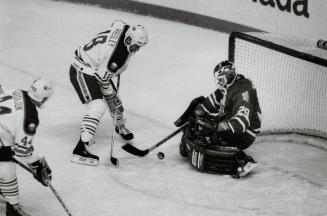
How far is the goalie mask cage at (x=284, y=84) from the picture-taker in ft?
17.5

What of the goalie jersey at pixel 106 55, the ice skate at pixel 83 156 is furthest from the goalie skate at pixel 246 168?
the goalie jersey at pixel 106 55

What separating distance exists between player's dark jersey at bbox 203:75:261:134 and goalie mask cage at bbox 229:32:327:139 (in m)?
0.53

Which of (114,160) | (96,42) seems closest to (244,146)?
(114,160)

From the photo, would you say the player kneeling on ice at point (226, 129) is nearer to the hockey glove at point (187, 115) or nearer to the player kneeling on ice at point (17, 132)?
the hockey glove at point (187, 115)

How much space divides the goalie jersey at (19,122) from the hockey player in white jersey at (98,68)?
0.99 m

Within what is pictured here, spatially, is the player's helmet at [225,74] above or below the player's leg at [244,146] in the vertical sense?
above

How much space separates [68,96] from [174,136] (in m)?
1.14

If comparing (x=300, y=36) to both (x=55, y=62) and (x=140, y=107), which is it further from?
(x=55, y=62)

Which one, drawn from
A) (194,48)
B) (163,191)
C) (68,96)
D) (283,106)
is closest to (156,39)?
(194,48)

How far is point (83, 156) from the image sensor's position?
4.73 meters

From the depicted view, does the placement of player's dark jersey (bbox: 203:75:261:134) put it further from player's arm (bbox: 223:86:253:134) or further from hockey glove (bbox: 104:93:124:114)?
hockey glove (bbox: 104:93:124:114)

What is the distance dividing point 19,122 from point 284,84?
9.25 feet

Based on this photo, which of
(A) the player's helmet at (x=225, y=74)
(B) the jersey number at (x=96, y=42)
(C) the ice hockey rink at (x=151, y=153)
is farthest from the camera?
(B) the jersey number at (x=96, y=42)

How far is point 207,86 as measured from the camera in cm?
646
